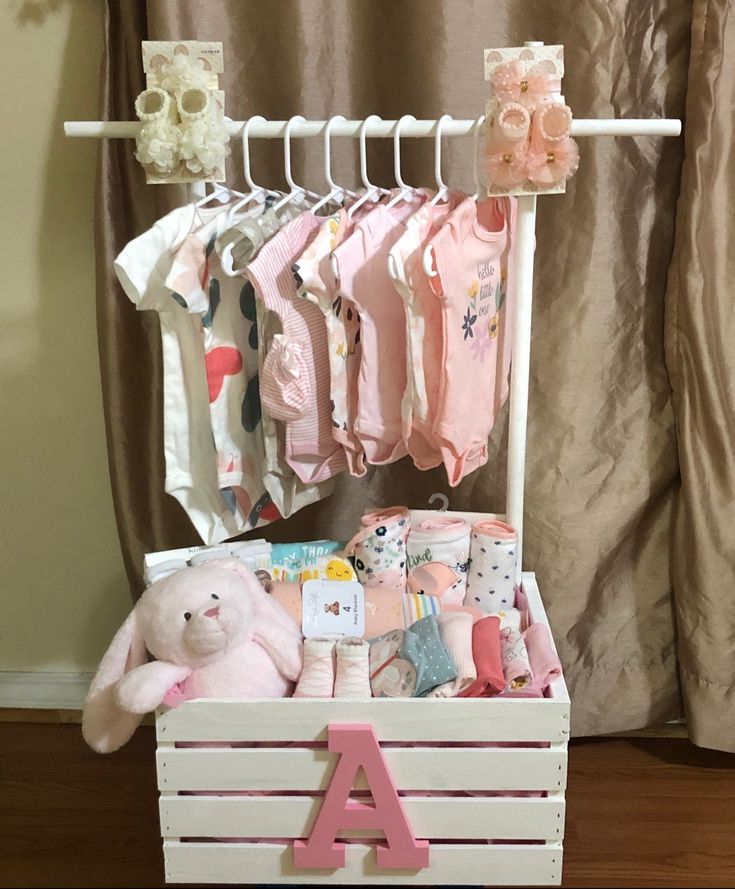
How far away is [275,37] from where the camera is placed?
161 cm

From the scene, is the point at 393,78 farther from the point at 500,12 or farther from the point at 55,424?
the point at 55,424

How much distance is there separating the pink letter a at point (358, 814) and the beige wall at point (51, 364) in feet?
3.22

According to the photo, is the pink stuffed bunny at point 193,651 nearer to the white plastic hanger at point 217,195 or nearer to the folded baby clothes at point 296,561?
the folded baby clothes at point 296,561

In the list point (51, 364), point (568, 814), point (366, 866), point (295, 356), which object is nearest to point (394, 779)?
point (366, 866)

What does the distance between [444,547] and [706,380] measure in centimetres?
58

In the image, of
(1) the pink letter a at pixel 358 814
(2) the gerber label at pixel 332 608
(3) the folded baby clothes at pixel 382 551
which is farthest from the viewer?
(3) the folded baby clothes at pixel 382 551

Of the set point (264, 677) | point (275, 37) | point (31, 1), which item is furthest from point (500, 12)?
point (264, 677)

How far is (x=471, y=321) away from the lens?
135 cm

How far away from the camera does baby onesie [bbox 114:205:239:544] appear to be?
1.34 m

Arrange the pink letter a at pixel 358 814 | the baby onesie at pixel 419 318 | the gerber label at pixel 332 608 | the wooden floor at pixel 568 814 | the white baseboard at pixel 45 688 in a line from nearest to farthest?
the pink letter a at pixel 358 814
the baby onesie at pixel 419 318
the gerber label at pixel 332 608
the wooden floor at pixel 568 814
the white baseboard at pixel 45 688

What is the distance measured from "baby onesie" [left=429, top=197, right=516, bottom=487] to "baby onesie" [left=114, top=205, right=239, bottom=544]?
0.38 metres

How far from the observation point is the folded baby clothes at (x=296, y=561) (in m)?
1.50

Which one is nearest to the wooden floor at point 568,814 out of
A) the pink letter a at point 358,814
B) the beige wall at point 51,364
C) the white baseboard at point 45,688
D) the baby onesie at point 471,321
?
the white baseboard at point 45,688

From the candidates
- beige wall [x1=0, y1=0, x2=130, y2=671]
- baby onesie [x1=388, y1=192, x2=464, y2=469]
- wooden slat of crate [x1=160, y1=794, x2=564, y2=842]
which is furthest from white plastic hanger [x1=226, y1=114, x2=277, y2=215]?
wooden slat of crate [x1=160, y1=794, x2=564, y2=842]
